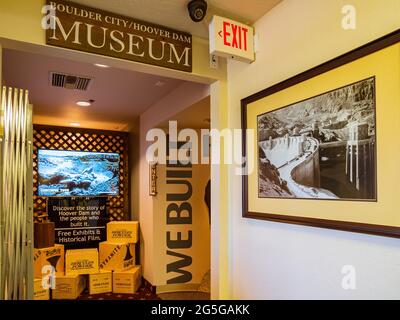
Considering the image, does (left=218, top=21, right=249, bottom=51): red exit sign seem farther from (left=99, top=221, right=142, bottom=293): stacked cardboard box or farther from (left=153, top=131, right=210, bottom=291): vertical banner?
(left=99, top=221, right=142, bottom=293): stacked cardboard box

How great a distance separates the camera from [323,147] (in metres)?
1.13

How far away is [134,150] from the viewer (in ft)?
14.0

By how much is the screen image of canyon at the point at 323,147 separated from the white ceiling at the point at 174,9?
1.73ft

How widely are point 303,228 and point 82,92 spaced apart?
238cm

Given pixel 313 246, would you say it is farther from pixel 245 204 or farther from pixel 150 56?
pixel 150 56

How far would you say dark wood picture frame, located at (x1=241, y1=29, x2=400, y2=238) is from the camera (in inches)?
36.3

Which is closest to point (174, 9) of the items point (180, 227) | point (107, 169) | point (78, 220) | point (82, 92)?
point (82, 92)

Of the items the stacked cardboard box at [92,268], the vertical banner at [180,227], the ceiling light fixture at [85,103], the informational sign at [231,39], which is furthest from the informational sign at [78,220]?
the informational sign at [231,39]

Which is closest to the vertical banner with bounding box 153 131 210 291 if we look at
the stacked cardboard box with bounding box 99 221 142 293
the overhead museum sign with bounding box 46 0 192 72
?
the stacked cardboard box with bounding box 99 221 142 293

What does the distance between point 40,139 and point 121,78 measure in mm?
2258

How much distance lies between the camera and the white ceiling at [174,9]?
4.59 feet

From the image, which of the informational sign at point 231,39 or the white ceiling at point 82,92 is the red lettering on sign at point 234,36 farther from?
the white ceiling at point 82,92

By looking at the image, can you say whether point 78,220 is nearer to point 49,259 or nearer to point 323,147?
point 49,259
